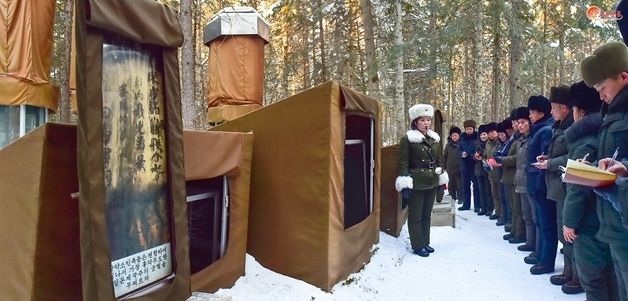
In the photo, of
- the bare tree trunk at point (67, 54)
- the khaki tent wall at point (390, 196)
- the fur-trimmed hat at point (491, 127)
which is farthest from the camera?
the bare tree trunk at point (67, 54)

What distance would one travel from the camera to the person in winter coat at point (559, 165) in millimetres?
5090

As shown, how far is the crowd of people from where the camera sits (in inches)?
123

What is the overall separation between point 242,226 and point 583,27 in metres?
13.2

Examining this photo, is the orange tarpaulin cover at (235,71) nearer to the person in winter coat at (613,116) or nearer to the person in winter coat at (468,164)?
the person in winter coat at (468,164)

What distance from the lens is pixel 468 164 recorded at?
11.4 m

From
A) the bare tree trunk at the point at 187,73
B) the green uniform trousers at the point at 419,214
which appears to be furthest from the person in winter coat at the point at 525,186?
the bare tree trunk at the point at 187,73

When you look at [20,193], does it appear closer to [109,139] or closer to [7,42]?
[109,139]

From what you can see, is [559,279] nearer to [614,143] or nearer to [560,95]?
[560,95]

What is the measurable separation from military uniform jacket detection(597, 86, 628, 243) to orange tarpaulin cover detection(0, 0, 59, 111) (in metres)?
7.80

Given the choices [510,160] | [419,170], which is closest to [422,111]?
[419,170]

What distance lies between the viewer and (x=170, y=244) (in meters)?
3.28

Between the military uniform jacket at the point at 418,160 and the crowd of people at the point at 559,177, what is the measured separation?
0.01 meters

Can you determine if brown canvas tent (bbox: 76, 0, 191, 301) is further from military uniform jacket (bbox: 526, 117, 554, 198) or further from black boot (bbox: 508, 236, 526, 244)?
black boot (bbox: 508, 236, 526, 244)

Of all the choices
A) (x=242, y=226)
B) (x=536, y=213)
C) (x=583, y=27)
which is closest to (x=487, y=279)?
(x=536, y=213)
